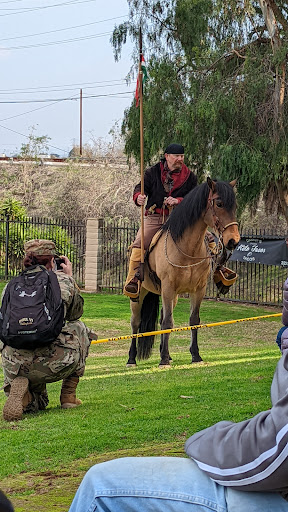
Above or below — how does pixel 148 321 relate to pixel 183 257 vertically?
below

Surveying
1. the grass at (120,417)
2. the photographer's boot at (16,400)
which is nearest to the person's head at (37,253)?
the photographer's boot at (16,400)

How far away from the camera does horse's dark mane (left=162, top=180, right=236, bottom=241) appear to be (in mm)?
9828

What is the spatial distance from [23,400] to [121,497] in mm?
4468

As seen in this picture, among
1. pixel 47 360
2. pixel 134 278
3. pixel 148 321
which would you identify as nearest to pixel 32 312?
pixel 47 360

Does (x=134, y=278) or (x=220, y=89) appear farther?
(x=220, y=89)

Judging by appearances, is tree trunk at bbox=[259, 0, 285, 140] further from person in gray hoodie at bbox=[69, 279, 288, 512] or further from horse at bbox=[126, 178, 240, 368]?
person in gray hoodie at bbox=[69, 279, 288, 512]

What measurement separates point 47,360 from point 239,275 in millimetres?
18767

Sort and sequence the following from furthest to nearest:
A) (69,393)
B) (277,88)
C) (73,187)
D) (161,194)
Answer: (73,187)
(277,88)
(161,194)
(69,393)

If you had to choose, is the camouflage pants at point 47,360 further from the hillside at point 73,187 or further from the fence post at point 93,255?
the hillside at point 73,187

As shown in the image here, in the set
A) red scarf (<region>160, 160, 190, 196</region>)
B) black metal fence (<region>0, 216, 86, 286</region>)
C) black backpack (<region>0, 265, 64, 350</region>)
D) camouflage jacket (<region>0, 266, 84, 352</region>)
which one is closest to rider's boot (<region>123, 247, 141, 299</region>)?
red scarf (<region>160, 160, 190, 196</region>)

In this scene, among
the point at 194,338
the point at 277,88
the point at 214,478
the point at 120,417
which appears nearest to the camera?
the point at 214,478

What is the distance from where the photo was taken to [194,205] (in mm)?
10000

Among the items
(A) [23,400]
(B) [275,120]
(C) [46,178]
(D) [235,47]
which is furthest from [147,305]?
(C) [46,178]

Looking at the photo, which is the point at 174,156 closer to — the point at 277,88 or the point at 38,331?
the point at 38,331
